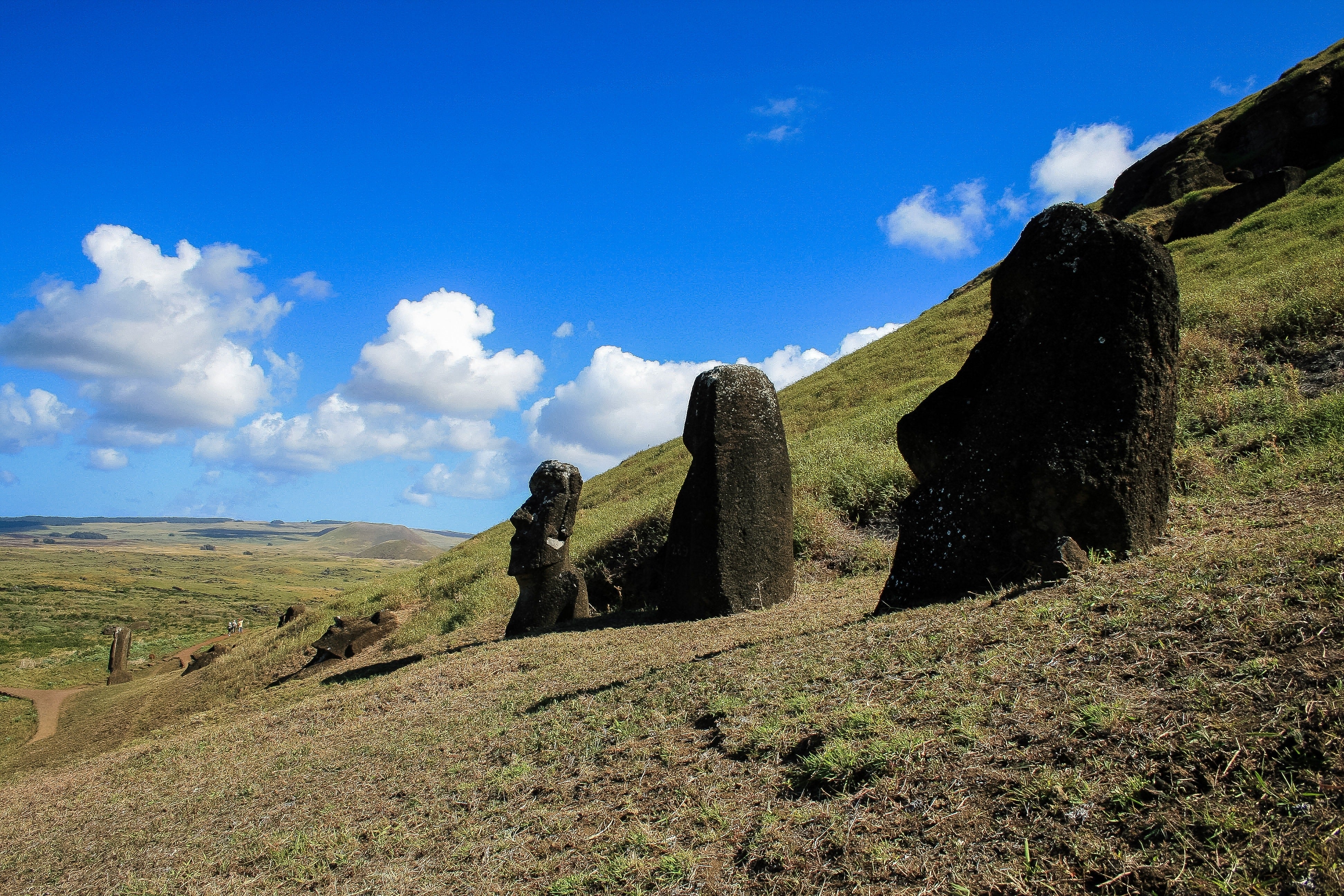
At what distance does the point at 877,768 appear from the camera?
317cm

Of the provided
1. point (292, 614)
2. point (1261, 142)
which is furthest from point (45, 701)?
point (1261, 142)

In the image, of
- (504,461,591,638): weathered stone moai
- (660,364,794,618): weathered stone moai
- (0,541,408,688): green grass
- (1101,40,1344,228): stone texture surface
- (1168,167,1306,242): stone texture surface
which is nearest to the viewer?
(660,364,794,618): weathered stone moai

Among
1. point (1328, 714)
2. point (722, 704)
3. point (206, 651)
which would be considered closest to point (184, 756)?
point (722, 704)

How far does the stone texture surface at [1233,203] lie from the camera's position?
26.7m

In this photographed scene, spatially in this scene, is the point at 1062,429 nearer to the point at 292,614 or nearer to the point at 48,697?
the point at 292,614

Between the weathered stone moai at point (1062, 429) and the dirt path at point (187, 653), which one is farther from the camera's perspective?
the dirt path at point (187, 653)

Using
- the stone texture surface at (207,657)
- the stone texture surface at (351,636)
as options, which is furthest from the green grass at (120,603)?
the stone texture surface at (351,636)

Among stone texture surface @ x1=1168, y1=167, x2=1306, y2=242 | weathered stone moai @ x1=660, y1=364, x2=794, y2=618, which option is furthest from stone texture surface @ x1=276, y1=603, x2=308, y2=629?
stone texture surface @ x1=1168, y1=167, x2=1306, y2=242

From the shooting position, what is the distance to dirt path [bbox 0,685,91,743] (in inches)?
587

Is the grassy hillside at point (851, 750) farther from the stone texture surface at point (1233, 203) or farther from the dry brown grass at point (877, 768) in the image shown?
the stone texture surface at point (1233, 203)

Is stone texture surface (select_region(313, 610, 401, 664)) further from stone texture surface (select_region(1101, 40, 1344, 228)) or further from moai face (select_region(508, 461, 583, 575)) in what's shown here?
stone texture surface (select_region(1101, 40, 1344, 228))

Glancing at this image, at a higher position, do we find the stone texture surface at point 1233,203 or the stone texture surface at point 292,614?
the stone texture surface at point 1233,203

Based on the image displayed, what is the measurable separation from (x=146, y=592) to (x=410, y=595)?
66.8 meters

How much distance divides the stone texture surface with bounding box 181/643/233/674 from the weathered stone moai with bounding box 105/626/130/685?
8.05 feet
